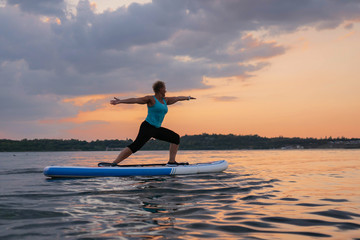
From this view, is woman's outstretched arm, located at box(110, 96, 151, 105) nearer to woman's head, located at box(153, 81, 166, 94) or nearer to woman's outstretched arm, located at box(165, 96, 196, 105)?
woman's head, located at box(153, 81, 166, 94)

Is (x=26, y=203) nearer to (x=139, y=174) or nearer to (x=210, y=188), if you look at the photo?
(x=210, y=188)

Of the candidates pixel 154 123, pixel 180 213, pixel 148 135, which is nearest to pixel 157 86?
pixel 154 123

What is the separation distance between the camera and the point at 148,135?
10008 millimetres

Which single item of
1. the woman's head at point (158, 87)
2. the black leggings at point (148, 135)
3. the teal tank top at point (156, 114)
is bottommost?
the black leggings at point (148, 135)

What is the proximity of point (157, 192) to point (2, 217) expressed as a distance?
2927 mm

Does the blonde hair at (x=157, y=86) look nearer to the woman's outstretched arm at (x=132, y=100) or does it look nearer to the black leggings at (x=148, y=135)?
the woman's outstretched arm at (x=132, y=100)

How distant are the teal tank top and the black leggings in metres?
0.14

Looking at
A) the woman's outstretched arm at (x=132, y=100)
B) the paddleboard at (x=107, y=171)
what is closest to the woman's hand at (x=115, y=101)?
the woman's outstretched arm at (x=132, y=100)

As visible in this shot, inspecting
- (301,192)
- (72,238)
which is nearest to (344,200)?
(301,192)

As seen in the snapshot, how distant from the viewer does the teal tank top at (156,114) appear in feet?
32.2

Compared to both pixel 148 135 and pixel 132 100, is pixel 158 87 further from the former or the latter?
pixel 148 135

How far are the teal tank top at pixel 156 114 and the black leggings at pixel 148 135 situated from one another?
5.3 inches

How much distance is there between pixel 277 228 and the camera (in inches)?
144

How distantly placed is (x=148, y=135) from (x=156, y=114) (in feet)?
2.31
